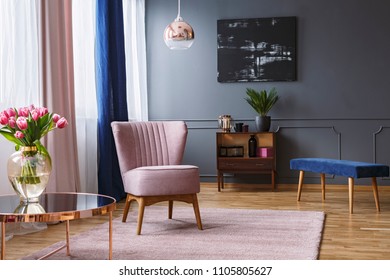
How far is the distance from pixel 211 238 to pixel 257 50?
2.86 metres

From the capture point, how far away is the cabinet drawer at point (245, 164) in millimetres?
5246

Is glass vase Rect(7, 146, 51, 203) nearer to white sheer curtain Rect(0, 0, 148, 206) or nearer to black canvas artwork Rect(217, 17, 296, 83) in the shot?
white sheer curtain Rect(0, 0, 148, 206)

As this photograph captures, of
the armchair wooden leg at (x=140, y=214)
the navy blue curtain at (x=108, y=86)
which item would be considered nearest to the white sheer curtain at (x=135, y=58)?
the navy blue curtain at (x=108, y=86)

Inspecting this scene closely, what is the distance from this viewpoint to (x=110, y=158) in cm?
461

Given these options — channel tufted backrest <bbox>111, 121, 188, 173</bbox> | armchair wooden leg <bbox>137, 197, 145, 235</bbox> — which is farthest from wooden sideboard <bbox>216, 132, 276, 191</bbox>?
armchair wooden leg <bbox>137, 197, 145, 235</bbox>

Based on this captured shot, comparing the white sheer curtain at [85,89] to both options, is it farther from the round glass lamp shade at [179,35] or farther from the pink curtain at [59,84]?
the round glass lamp shade at [179,35]

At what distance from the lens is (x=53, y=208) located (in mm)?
2209

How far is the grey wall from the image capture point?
5301 millimetres

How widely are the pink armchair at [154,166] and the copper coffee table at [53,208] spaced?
2.39ft

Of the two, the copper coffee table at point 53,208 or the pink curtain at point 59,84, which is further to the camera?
the pink curtain at point 59,84

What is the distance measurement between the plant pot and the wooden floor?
0.61m
